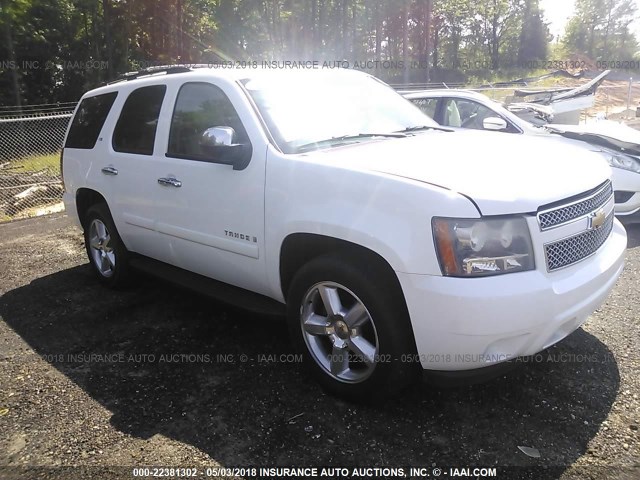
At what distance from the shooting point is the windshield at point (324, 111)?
10.8 ft

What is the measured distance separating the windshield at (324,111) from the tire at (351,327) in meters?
0.85

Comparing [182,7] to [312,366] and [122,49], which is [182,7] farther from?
[312,366]

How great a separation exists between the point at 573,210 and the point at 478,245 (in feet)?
2.15

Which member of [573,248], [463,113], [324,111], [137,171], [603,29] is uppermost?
[603,29]

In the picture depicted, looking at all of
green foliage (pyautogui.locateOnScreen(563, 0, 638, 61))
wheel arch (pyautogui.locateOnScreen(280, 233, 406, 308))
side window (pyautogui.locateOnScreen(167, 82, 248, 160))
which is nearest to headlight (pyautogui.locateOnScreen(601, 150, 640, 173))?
wheel arch (pyautogui.locateOnScreen(280, 233, 406, 308))

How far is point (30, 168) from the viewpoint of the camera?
12852 millimetres

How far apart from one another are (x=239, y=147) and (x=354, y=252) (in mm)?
1015

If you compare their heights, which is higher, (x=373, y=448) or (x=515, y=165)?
(x=515, y=165)

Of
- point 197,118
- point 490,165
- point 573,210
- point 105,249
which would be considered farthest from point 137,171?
point 573,210

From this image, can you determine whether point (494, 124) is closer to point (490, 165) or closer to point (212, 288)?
point (490, 165)

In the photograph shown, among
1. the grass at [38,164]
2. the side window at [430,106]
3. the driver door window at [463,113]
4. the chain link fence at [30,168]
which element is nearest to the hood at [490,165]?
the driver door window at [463,113]

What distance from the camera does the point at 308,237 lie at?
2.99m

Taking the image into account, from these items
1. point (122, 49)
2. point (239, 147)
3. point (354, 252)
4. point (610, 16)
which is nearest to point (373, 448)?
point (354, 252)

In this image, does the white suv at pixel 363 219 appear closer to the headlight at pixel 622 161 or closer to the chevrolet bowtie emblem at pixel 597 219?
the chevrolet bowtie emblem at pixel 597 219
